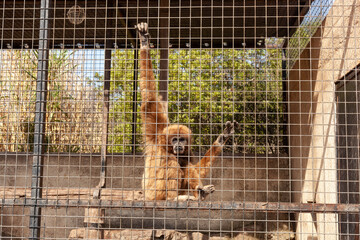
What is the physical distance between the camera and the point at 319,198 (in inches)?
264

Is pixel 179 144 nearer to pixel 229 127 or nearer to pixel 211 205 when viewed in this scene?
pixel 229 127

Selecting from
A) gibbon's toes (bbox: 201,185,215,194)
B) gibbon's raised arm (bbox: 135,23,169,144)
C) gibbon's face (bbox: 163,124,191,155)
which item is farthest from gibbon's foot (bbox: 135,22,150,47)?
gibbon's toes (bbox: 201,185,215,194)

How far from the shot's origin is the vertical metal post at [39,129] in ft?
12.7

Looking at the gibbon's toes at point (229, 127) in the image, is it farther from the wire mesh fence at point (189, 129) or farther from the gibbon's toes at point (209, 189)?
the gibbon's toes at point (209, 189)

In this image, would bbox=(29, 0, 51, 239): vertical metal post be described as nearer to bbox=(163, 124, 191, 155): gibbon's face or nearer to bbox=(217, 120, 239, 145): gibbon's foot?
bbox=(163, 124, 191, 155): gibbon's face

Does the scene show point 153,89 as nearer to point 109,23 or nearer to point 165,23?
point 165,23

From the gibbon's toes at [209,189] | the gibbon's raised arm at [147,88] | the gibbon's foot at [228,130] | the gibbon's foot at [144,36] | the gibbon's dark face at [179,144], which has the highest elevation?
the gibbon's foot at [144,36]

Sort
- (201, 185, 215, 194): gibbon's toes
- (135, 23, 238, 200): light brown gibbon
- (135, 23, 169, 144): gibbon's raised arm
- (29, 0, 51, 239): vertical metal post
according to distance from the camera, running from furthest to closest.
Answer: (135, 23, 238, 200): light brown gibbon → (201, 185, 215, 194): gibbon's toes → (135, 23, 169, 144): gibbon's raised arm → (29, 0, 51, 239): vertical metal post

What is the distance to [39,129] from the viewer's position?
157 inches

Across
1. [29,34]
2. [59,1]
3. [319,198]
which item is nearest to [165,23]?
[59,1]

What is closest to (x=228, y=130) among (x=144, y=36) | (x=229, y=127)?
(x=229, y=127)

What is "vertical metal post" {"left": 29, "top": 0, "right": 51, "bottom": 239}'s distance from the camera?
3.88 meters

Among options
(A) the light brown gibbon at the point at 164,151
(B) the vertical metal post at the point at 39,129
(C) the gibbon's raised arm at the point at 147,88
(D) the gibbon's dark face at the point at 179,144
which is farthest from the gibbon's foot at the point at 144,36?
(D) the gibbon's dark face at the point at 179,144

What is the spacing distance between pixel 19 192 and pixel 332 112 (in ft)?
19.3
